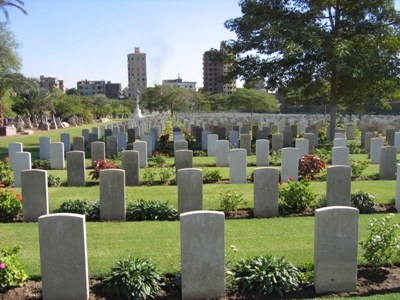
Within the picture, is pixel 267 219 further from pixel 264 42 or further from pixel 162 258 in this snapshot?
pixel 264 42

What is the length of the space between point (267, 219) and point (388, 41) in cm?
1817

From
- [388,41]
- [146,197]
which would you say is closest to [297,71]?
[388,41]

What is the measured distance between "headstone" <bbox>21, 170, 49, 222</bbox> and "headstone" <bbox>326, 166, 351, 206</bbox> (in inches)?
223

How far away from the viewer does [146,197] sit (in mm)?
10398

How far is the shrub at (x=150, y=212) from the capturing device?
Result: 862 centimetres

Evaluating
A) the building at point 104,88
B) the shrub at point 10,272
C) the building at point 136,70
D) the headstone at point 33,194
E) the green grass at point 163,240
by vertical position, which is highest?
the building at point 136,70

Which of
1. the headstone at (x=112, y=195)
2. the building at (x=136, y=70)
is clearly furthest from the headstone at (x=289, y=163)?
the building at (x=136, y=70)

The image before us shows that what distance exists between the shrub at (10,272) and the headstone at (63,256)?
1.68 feet

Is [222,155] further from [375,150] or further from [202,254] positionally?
[202,254]

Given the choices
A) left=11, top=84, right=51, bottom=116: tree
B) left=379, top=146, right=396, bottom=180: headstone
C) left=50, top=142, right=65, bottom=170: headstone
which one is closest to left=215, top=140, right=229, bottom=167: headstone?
Result: left=379, top=146, right=396, bottom=180: headstone

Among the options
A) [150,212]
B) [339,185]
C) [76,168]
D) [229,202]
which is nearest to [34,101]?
[76,168]

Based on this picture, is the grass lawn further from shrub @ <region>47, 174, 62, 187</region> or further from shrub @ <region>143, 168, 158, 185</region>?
shrub @ <region>143, 168, 158, 185</region>

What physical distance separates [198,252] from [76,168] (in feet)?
24.9

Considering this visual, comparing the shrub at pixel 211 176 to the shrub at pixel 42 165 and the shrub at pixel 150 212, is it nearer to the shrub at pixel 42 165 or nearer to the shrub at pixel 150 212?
the shrub at pixel 150 212
